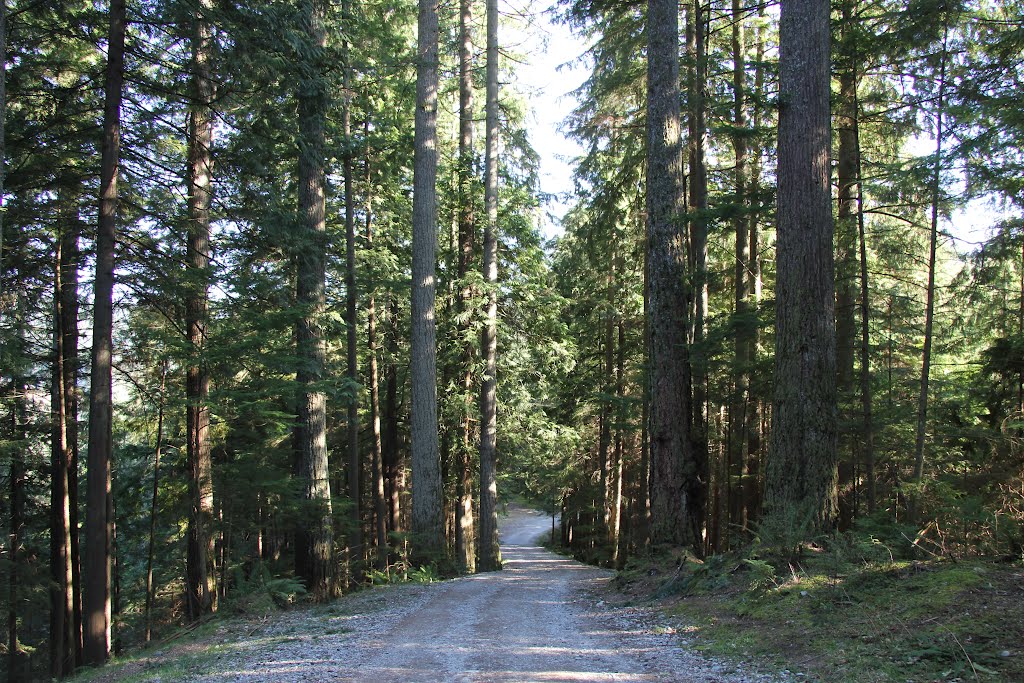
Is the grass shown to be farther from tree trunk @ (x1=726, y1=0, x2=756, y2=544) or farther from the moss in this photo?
tree trunk @ (x1=726, y1=0, x2=756, y2=544)

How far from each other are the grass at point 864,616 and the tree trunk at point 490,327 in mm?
9830

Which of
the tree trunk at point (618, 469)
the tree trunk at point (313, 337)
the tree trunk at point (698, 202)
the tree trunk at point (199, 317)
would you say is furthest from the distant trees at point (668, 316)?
the tree trunk at point (618, 469)

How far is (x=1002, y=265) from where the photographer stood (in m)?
12.0

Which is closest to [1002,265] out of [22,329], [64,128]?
[64,128]

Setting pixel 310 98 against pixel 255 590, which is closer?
pixel 255 590

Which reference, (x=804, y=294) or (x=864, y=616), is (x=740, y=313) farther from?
(x=864, y=616)

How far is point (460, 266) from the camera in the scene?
62.5ft

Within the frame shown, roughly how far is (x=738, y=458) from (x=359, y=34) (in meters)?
15.6

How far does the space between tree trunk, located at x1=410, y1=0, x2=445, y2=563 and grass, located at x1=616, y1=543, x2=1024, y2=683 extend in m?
7.75

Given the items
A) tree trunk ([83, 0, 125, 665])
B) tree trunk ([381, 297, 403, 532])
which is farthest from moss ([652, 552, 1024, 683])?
tree trunk ([381, 297, 403, 532])

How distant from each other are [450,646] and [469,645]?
0.61 feet

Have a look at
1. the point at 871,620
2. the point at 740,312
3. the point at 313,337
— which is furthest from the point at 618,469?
the point at 871,620

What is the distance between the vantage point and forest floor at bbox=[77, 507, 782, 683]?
5090mm

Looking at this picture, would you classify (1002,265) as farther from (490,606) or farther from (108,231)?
(108,231)
